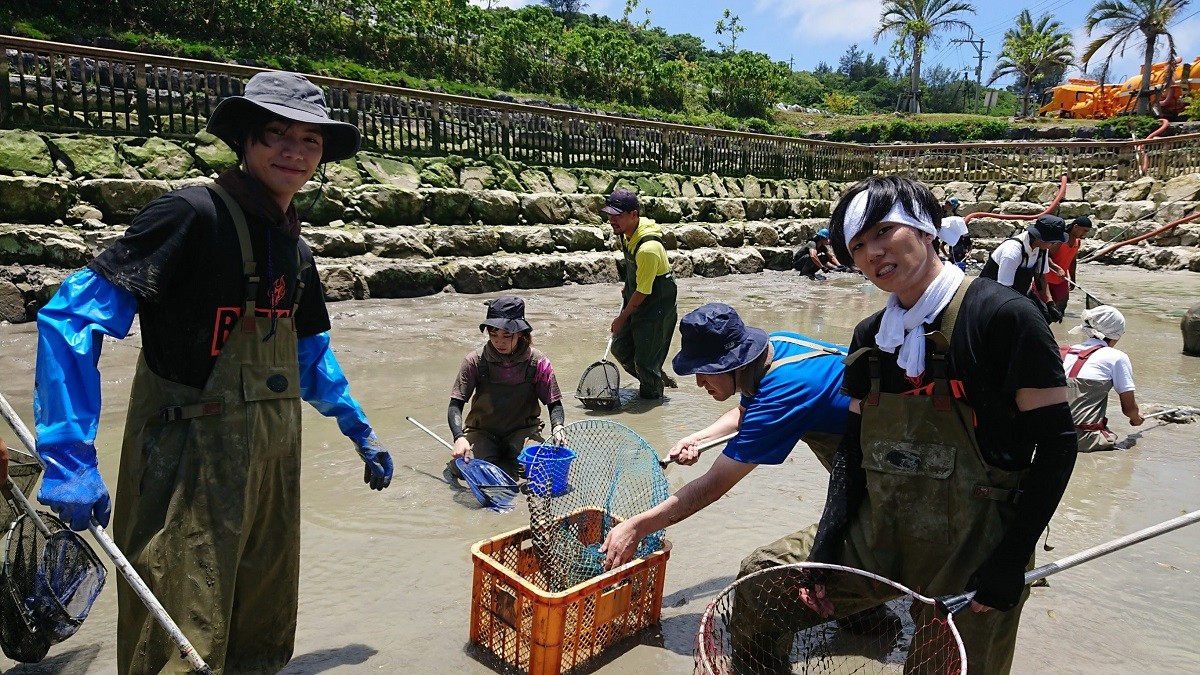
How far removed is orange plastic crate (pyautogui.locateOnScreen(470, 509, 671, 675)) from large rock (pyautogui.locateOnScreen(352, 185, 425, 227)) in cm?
932

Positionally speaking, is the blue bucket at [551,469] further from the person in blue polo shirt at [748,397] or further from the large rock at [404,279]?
the large rock at [404,279]

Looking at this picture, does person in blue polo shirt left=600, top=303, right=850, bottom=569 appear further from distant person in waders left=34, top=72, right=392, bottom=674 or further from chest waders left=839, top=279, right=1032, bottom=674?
distant person in waders left=34, top=72, right=392, bottom=674

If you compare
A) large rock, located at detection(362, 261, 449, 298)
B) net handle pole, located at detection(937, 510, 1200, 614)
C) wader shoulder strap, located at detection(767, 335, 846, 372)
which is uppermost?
wader shoulder strap, located at detection(767, 335, 846, 372)

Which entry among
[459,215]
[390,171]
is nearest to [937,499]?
[459,215]

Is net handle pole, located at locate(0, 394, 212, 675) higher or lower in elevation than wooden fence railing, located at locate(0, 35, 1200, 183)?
lower

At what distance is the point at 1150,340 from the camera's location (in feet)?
36.1

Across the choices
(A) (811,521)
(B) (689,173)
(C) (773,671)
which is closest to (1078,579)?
(A) (811,521)

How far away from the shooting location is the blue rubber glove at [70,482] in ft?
7.04

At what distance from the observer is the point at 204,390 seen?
2412 millimetres

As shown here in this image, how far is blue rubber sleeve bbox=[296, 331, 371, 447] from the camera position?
2992mm

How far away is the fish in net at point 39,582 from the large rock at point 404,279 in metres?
8.34

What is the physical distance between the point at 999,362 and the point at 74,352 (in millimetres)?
2445

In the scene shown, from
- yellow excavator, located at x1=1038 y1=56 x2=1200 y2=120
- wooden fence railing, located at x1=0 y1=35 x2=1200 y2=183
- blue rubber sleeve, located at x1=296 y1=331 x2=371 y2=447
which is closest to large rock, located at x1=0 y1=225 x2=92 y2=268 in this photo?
wooden fence railing, located at x1=0 y1=35 x2=1200 y2=183

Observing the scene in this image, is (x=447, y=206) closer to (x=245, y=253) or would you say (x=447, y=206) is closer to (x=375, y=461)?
(x=375, y=461)
